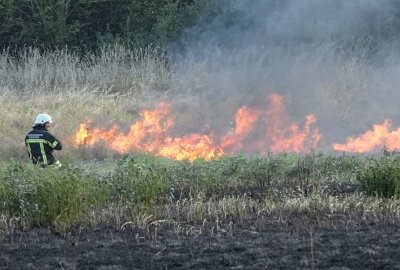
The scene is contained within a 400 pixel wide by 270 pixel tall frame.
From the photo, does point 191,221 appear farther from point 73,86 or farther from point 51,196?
point 73,86

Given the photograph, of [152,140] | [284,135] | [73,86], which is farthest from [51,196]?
[73,86]

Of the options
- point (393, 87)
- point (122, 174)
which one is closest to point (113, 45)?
point (393, 87)

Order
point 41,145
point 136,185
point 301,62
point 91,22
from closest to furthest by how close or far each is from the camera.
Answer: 1. point 136,185
2. point 41,145
3. point 301,62
4. point 91,22

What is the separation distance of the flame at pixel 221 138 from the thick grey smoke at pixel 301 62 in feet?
2.58

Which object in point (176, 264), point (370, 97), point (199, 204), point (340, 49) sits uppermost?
point (340, 49)

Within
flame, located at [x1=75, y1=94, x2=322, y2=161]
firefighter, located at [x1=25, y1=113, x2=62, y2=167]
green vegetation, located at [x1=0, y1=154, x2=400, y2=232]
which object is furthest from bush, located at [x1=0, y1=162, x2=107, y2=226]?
flame, located at [x1=75, y1=94, x2=322, y2=161]

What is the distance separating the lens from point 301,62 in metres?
21.1

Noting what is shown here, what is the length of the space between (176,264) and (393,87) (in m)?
14.8

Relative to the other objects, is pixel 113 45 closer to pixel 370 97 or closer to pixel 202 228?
pixel 370 97

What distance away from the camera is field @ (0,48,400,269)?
7559 mm

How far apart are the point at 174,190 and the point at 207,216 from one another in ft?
6.26

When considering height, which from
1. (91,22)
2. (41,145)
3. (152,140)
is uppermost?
(91,22)

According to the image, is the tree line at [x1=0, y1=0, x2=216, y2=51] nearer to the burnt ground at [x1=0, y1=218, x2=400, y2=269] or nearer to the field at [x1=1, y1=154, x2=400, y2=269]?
the field at [x1=1, y1=154, x2=400, y2=269]

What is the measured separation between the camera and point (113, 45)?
2352cm
